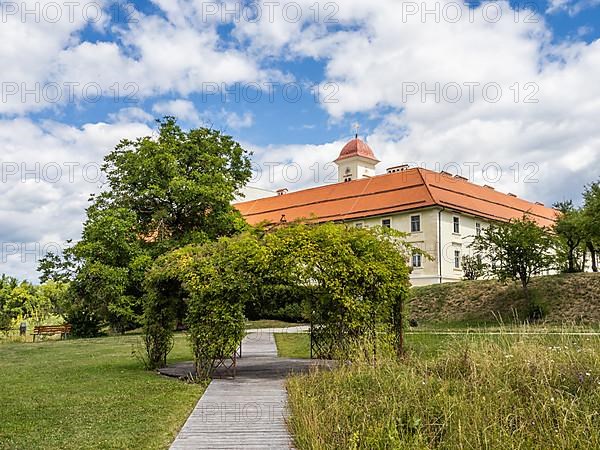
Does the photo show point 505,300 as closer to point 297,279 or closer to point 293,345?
point 293,345

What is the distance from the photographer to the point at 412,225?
43.4m

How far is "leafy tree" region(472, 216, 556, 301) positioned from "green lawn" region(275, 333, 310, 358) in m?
9.25

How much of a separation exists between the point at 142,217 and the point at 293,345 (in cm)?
1517

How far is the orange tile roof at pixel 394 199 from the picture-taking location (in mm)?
44094

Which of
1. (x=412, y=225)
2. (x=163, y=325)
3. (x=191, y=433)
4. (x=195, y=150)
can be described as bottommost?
(x=191, y=433)

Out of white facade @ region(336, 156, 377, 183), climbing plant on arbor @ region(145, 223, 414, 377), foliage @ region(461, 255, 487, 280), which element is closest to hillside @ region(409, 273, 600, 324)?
foliage @ region(461, 255, 487, 280)

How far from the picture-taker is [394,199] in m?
45.2

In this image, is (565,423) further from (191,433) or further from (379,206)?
(379,206)

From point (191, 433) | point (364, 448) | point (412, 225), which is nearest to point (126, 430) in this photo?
point (191, 433)

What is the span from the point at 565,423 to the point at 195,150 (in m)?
28.9

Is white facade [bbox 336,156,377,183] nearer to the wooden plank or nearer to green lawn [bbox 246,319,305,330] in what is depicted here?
green lawn [bbox 246,319,305,330]

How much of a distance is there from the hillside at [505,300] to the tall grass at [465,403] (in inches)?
646

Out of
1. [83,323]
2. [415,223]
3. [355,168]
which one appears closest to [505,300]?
[415,223]

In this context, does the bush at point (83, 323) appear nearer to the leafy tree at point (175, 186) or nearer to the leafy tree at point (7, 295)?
the leafy tree at point (175, 186)
